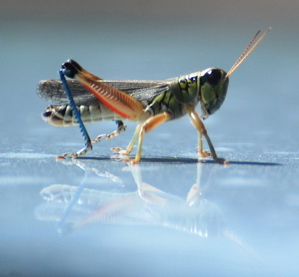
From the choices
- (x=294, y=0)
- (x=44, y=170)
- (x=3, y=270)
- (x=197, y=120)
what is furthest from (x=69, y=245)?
(x=294, y=0)

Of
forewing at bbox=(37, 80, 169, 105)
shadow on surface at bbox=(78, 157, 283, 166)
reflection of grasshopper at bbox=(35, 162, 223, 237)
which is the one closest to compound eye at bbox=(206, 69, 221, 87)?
forewing at bbox=(37, 80, 169, 105)

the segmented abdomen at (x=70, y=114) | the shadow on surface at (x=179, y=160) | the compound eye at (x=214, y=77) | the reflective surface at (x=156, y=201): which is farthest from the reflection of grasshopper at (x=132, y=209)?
the compound eye at (x=214, y=77)

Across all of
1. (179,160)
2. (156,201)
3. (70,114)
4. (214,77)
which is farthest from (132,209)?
(214,77)

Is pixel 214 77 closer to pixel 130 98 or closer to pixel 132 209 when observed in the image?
pixel 130 98

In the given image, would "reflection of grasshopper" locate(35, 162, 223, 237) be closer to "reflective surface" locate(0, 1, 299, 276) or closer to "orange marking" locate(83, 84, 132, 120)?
"reflective surface" locate(0, 1, 299, 276)

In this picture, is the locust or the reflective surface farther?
the locust

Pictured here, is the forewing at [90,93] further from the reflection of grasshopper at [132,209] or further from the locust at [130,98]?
the reflection of grasshopper at [132,209]
